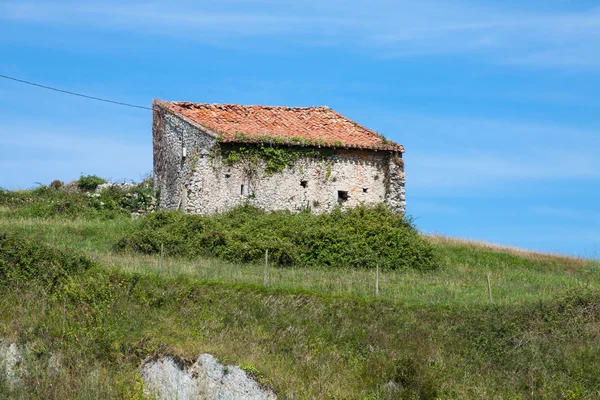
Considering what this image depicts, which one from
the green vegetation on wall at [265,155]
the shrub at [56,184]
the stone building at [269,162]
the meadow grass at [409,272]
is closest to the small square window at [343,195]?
the stone building at [269,162]

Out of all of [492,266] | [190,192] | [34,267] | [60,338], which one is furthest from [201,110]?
[60,338]

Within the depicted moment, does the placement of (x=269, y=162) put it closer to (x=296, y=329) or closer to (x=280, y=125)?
(x=280, y=125)

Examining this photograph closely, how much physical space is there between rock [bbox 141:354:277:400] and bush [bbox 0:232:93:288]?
5196 millimetres

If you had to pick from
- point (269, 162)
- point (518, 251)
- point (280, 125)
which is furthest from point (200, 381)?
point (280, 125)

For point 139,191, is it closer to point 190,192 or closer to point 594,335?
point 190,192

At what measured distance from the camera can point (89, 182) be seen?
152 ft

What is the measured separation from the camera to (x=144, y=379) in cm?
2192

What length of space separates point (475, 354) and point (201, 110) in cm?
2144

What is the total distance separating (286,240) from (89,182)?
1592 centimetres

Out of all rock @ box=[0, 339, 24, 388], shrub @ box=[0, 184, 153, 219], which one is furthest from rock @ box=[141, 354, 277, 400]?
shrub @ box=[0, 184, 153, 219]

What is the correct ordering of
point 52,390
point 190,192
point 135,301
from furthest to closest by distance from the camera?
1. point 190,192
2. point 135,301
3. point 52,390

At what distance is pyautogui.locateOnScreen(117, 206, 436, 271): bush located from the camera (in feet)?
107

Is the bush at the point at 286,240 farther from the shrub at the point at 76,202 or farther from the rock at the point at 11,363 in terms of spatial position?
the rock at the point at 11,363

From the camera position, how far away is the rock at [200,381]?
2119cm
